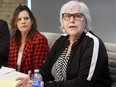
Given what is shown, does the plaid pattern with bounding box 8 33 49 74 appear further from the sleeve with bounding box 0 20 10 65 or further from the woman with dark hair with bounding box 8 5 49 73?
the sleeve with bounding box 0 20 10 65

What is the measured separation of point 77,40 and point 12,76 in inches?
27.0

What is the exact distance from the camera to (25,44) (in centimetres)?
264

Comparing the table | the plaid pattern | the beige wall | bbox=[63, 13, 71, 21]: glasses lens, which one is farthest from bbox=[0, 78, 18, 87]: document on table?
the beige wall

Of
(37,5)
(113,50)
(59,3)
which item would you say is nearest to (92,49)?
(113,50)

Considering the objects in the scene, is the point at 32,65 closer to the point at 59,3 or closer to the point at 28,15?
the point at 28,15

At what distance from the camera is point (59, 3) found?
4039 mm

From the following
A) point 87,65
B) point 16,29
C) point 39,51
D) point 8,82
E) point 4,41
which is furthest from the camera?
point 4,41

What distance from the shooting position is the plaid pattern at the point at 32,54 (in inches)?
102

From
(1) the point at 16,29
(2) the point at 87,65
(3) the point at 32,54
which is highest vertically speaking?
(1) the point at 16,29

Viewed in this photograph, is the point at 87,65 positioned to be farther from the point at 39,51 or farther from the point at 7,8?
the point at 7,8

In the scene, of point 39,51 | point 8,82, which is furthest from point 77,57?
point 39,51

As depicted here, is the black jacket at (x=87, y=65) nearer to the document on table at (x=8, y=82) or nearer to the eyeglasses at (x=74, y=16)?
the eyeglasses at (x=74, y=16)

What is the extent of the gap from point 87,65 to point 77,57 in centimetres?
13

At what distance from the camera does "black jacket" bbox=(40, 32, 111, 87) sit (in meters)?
1.80
